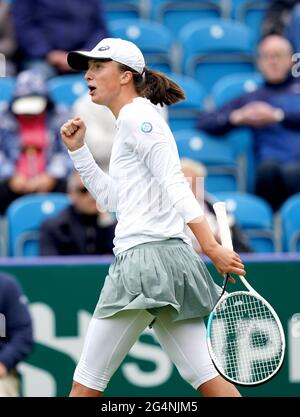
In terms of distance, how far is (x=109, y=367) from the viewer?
453 cm

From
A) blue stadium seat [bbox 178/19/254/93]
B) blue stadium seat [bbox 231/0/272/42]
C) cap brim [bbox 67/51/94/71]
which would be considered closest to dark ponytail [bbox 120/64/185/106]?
cap brim [bbox 67/51/94/71]

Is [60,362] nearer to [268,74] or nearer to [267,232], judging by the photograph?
[267,232]

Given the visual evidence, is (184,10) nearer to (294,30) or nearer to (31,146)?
(294,30)

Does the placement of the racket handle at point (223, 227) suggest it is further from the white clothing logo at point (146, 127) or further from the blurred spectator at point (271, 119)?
the blurred spectator at point (271, 119)

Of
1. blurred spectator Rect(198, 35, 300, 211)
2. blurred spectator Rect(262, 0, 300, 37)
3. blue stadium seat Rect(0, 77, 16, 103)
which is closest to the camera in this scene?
blurred spectator Rect(198, 35, 300, 211)

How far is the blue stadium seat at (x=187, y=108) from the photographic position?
828 cm

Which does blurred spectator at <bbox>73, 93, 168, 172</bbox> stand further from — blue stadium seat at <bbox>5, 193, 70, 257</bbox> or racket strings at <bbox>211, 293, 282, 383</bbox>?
racket strings at <bbox>211, 293, 282, 383</bbox>

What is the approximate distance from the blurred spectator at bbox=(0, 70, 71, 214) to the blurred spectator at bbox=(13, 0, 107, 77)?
0.71 meters

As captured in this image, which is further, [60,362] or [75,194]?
[75,194]

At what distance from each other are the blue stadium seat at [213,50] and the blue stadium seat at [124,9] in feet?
1.36

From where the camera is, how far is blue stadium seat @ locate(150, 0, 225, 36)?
914 cm

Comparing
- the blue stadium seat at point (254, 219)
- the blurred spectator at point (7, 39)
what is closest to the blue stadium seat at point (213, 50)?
the blurred spectator at point (7, 39)
